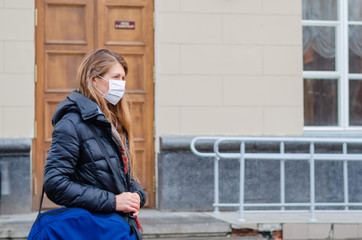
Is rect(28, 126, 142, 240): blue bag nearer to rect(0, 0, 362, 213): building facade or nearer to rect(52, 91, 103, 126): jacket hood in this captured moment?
rect(52, 91, 103, 126): jacket hood

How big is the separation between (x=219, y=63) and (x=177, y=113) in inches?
30.8

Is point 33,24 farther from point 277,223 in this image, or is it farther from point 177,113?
point 277,223

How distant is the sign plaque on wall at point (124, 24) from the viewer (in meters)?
6.75

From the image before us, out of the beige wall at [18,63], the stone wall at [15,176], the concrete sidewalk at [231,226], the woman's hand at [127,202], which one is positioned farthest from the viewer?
the beige wall at [18,63]

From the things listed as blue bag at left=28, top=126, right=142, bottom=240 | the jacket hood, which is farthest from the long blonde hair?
blue bag at left=28, top=126, right=142, bottom=240

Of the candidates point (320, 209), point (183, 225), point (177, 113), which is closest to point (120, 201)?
point (183, 225)

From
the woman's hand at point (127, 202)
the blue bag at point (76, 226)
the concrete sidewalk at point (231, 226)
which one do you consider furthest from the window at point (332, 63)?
the blue bag at point (76, 226)

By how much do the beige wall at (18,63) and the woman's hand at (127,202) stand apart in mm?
3941

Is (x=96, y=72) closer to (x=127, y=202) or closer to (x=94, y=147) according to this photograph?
(x=94, y=147)

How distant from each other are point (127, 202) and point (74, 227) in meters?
0.28

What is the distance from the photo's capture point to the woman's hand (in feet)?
8.71

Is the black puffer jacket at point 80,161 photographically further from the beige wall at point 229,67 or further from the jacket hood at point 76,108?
the beige wall at point 229,67

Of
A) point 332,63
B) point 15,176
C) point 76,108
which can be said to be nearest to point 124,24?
point 15,176

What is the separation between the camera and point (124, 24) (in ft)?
22.2
